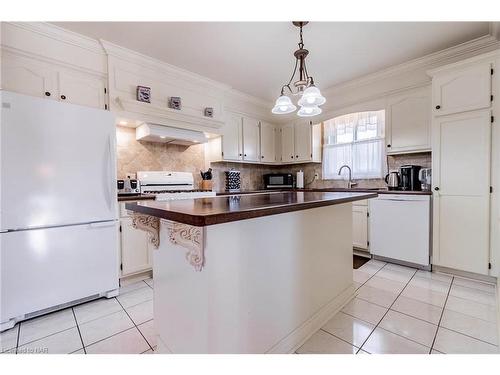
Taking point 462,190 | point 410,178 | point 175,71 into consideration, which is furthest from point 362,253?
point 175,71

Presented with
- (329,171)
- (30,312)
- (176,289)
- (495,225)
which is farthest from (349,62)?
(30,312)

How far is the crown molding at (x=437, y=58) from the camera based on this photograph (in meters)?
2.40

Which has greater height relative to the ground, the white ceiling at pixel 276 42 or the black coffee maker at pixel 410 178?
the white ceiling at pixel 276 42

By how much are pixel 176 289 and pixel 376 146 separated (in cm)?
347

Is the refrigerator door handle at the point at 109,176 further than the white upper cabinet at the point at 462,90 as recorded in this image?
No

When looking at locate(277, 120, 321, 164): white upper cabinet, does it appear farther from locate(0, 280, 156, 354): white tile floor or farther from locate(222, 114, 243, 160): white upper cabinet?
locate(0, 280, 156, 354): white tile floor

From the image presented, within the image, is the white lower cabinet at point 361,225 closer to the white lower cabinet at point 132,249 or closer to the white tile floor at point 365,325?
the white tile floor at point 365,325

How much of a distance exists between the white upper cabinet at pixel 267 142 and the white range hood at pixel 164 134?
1424 mm

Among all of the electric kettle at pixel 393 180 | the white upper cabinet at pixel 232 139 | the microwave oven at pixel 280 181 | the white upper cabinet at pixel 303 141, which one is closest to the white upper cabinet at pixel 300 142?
the white upper cabinet at pixel 303 141

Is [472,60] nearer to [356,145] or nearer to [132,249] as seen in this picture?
[356,145]

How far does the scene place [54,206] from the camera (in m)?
1.84

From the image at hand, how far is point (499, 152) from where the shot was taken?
2207 millimetres
